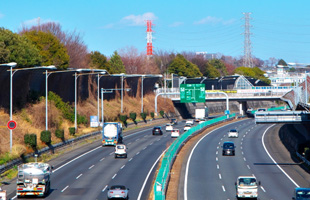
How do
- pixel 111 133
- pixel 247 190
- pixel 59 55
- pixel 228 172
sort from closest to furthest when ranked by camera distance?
pixel 247 190
pixel 228 172
pixel 111 133
pixel 59 55

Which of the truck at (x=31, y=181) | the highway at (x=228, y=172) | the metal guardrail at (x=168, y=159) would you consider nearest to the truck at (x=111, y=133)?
the metal guardrail at (x=168, y=159)

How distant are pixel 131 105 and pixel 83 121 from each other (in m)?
34.9

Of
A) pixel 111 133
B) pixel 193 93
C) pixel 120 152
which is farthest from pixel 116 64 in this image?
pixel 120 152

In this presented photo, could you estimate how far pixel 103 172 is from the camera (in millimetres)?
48125

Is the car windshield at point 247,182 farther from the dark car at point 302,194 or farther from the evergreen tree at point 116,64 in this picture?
the evergreen tree at point 116,64

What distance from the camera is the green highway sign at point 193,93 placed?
113688 millimetres

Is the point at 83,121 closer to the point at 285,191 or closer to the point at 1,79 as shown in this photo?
the point at 1,79

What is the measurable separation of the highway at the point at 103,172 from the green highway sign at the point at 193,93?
41473 mm

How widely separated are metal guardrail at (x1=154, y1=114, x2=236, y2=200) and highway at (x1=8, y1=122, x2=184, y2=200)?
1.71 meters

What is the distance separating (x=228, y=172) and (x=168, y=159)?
22.2 feet

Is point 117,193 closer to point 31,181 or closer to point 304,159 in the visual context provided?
point 31,181

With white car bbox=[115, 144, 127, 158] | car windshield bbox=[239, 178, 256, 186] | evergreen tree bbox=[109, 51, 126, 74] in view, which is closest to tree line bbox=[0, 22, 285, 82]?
evergreen tree bbox=[109, 51, 126, 74]

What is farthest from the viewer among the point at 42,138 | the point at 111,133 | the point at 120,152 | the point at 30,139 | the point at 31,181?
the point at 111,133

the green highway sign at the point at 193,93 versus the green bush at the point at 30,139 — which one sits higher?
the green highway sign at the point at 193,93
